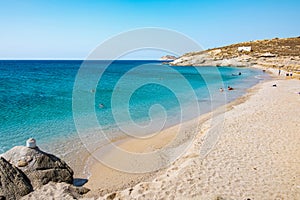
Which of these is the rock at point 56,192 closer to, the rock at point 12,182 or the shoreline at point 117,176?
the rock at point 12,182

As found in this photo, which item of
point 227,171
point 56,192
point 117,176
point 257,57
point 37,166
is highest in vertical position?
point 257,57

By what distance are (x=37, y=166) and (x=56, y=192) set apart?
0.98 m

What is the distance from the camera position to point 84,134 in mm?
11664

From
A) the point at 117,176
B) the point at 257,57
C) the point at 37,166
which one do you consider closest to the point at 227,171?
the point at 117,176

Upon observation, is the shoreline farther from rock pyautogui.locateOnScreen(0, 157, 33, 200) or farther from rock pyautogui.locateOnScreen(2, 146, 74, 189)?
rock pyautogui.locateOnScreen(0, 157, 33, 200)

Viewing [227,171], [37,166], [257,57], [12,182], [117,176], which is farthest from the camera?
[257,57]

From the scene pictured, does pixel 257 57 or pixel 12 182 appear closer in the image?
pixel 12 182

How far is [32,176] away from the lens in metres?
5.71

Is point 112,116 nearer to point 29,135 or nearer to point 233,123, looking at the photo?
point 29,135

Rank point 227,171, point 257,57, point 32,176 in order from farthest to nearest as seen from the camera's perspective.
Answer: point 257,57, point 227,171, point 32,176

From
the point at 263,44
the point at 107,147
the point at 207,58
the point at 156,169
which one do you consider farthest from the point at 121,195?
the point at 263,44

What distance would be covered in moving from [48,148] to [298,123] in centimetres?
1131

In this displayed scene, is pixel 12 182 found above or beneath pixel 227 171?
above

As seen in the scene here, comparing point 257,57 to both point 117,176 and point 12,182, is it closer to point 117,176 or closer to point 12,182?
point 117,176
